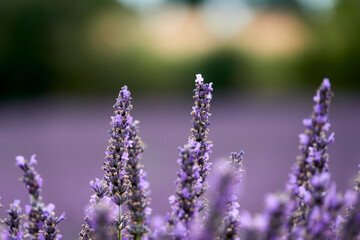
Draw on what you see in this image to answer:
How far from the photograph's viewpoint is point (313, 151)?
3.53 ft

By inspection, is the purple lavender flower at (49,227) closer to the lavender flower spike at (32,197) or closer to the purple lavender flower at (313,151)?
the lavender flower spike at (32,197)

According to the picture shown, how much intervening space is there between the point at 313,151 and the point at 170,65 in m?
18.5

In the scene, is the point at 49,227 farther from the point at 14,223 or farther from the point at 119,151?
the point at 119,151

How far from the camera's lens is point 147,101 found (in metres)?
20.7

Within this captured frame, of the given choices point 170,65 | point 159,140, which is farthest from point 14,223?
point 170,65

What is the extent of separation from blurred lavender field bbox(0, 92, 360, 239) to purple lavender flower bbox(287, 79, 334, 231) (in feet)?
11.6

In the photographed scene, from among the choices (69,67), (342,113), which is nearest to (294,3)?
(342,113)

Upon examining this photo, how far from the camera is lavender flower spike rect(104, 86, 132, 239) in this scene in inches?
47.3

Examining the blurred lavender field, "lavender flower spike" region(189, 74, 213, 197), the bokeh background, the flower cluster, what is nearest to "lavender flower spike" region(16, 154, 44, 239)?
the flower cluster

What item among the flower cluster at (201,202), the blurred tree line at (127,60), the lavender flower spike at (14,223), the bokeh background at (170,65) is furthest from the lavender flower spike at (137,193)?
the blurred tree line at (127,60)

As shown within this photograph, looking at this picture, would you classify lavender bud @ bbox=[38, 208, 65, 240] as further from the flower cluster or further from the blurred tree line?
the blurred tree line

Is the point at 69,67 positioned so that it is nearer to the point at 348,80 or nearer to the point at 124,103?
the point at 348,80

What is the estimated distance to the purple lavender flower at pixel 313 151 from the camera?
1068 mm

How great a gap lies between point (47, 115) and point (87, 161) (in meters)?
8.30
